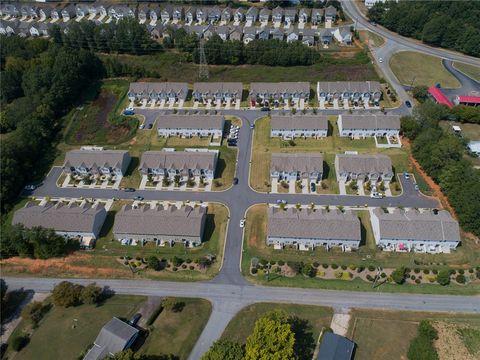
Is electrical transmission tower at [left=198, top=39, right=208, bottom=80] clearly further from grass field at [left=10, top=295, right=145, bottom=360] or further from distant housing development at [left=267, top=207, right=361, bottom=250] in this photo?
grass field at [left=10, top=295, right=145, bottom=360]

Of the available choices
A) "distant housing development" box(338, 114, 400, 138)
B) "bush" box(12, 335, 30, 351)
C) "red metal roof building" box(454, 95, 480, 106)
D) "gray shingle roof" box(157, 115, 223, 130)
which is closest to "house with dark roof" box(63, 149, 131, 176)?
"gray shingle roof" box(157, 115, 223, 130)

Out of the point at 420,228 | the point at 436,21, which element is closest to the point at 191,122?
the point at 420,228

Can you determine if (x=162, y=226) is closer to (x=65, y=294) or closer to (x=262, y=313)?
(x=65, y=294)

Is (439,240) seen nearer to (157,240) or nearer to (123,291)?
(157,240)

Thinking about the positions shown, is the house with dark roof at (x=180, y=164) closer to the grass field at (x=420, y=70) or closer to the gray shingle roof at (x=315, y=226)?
the gray shingle roof at (x=315, y=226)

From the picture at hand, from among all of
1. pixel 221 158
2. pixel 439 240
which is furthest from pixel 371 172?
pixel 221 158
